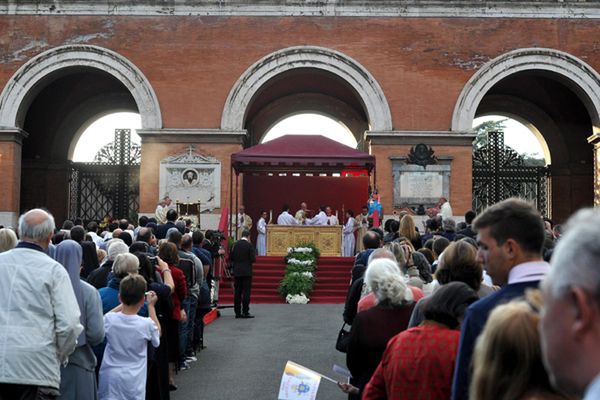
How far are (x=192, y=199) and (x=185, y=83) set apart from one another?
3.28 metres

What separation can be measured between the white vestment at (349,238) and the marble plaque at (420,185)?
62.6 inches

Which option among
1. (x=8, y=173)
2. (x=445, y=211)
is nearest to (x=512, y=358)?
(x=445, y=211)

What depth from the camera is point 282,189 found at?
2716cm

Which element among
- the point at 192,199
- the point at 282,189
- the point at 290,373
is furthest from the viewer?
the point at 282,189

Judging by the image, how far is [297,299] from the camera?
17.2m

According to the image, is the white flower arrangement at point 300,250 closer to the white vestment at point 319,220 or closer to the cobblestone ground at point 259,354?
the white vestment at point 319,220

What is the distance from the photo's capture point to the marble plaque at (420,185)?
22109 millimetres

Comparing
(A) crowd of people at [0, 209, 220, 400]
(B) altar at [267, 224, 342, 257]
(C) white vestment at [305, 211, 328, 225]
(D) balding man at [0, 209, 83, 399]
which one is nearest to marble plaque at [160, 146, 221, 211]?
(B) altar at [267, 224, 342, 257]

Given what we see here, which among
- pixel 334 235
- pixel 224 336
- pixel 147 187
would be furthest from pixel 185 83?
pixel 224 336

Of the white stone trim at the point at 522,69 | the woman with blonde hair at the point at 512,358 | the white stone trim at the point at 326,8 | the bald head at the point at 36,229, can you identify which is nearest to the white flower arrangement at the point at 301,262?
the white stone trim at the point at 522,69

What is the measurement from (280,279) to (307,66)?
21.9 feet

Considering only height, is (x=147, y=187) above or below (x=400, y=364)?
above

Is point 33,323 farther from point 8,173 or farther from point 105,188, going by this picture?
point 105,188

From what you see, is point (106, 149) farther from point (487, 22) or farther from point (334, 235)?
point (487, 22)
